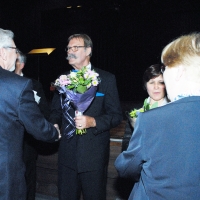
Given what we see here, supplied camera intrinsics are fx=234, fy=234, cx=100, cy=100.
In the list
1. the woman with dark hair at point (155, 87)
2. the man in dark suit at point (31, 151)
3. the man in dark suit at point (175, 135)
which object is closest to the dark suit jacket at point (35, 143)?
the man in dark suit at point (31, 151)

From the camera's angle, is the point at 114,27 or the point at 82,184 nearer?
the point at 82,184

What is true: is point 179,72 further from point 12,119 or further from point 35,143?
point 35,143

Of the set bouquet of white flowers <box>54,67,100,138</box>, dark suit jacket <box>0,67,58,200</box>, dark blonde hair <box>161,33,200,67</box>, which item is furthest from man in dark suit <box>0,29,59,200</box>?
dark blonde hair <box>161,33,200,67</box>

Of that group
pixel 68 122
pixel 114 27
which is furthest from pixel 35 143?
pixel 114 27

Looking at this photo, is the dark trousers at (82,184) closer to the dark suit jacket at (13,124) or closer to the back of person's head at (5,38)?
the dark suit jacket at (13,124)

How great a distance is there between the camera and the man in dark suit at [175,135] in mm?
944

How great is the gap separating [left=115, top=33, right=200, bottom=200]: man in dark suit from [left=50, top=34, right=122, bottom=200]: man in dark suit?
1012mm

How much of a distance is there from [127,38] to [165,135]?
768cm

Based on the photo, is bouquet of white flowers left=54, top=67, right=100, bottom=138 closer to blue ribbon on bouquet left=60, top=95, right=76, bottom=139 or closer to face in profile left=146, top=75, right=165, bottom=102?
blue ribbon on bouquet left=60, top=95, right=76, bottom=139

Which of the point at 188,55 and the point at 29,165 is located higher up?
the point at 188,55

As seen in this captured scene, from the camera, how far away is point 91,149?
6.83ft

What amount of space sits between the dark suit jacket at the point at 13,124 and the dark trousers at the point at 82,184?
0.50 metres

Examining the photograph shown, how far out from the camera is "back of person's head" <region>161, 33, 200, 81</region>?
3.28 feet

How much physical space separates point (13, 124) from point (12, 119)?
0.13 ft
